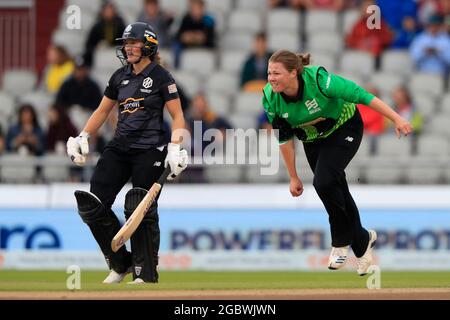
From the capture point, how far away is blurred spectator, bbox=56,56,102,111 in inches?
750

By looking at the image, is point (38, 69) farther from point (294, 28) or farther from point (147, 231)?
point (147, 231)

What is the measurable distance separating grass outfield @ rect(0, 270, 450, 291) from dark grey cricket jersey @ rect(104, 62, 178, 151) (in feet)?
4.30

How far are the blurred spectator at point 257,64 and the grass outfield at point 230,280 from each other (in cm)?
359

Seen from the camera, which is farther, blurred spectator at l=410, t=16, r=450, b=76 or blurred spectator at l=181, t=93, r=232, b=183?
blurred spectator at l=410, t=16, r=450, b=76

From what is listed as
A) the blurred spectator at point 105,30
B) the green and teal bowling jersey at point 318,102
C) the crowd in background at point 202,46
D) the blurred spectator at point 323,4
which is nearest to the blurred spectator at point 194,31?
the crowd in background at point 202,46

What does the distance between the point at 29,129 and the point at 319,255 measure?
4.38 meters

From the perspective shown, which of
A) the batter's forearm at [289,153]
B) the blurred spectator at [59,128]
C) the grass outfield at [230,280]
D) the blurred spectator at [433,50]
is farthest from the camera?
the blurred spectator at [433,50]

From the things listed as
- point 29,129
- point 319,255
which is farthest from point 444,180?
point 29,129

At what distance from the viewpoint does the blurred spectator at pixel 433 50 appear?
1981 cm

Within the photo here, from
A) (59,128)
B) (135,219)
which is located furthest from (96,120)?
(59,128)

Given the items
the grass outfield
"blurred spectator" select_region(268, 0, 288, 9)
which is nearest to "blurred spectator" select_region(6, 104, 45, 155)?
the grass outfield

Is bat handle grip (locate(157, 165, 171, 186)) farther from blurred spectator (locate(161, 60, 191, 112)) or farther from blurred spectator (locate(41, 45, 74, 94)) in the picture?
blurred spectator (locate(41, 45, 74, 94))

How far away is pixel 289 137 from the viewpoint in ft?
39.8

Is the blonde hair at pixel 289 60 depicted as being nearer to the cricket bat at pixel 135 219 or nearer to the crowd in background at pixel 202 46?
the cricket bat at pixel 135 219
